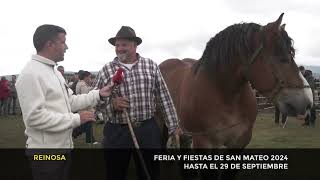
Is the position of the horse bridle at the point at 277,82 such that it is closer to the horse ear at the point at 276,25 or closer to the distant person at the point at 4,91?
the horse ear at the point at 276,25

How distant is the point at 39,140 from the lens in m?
3.18

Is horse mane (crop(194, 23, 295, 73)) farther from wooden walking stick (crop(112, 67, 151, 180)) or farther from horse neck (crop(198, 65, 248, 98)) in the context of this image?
wooden walking stick (crop(112, 67, 151, 180))

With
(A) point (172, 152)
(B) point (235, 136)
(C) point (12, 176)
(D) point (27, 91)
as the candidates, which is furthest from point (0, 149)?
(D) point (27, 91)

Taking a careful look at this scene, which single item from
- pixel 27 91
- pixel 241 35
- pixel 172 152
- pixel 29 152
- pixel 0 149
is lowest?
pixel 0 149

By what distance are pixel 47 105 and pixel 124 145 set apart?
106cm

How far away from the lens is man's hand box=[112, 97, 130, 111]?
3.80 m

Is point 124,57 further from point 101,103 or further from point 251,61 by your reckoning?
point 251,61

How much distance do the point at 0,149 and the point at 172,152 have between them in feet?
19.0

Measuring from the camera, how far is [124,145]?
4008mm

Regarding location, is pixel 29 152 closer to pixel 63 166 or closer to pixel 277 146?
pixel 63 166

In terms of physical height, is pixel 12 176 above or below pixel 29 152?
below

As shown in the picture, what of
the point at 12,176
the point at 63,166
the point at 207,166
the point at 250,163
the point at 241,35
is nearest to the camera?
the point at 63,166

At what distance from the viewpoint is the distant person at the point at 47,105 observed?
120 inches

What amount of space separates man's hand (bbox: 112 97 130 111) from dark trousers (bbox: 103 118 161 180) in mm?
241
